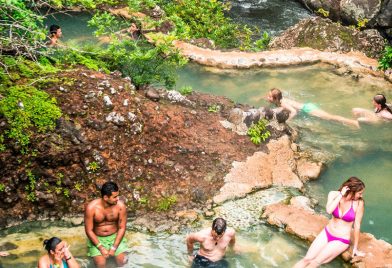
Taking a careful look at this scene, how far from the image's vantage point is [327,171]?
9.62m

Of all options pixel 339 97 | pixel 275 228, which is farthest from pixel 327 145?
pixel 275 228

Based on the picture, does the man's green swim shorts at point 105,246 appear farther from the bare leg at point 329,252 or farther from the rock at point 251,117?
the rock at point 251,117

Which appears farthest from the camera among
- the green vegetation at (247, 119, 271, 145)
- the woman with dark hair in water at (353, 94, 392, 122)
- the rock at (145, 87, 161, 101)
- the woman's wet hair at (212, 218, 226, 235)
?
the woman with dark hair in water at (353, 94, 392, 122)

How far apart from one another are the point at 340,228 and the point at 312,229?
771 mm

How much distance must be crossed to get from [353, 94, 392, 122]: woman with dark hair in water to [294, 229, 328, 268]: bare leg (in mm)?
4483

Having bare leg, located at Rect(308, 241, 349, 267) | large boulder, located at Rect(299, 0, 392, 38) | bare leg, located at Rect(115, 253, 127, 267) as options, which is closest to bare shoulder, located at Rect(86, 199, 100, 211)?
bare leg, located at Rect(115, 253, 127, 267)

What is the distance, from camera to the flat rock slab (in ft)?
22.1

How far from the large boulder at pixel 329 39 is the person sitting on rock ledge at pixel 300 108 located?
400cm

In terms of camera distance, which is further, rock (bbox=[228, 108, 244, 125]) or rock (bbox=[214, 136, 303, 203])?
rock (bbox=[228, 108, 244, 125])

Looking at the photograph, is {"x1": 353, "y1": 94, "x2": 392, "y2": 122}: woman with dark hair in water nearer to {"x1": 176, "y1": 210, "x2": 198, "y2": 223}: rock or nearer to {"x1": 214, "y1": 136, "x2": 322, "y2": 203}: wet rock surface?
{"x1": 214, "y1": 136, "x2": 322, "y2": 203}: wet rock surface

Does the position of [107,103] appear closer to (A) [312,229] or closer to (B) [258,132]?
(B) [258,132]

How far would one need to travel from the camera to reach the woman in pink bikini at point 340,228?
22.0 feet

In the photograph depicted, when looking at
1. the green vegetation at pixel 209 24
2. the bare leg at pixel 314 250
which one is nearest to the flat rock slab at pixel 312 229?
the bare leg at pixel 314 250

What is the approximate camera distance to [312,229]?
749 centimetres
